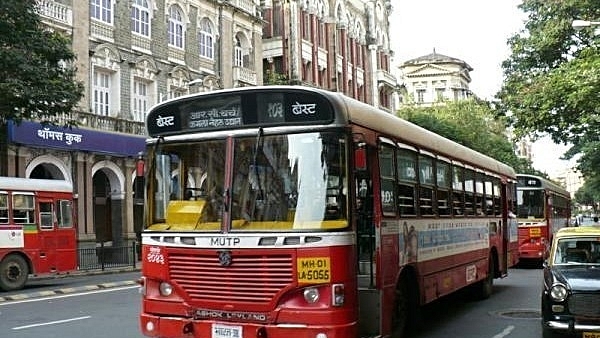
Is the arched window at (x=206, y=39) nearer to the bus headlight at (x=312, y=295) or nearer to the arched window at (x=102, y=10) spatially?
the arched window at (x=102, y=10)

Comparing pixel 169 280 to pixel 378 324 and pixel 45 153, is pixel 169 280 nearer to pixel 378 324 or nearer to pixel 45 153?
pixel 378 324

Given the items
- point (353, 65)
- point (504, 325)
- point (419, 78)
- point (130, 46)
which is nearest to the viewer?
point (504, 325)

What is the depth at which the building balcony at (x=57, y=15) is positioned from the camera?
2722 cm

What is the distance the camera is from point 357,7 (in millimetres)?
57156

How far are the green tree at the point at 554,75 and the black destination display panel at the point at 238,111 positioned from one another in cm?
1350

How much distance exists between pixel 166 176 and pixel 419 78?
8237 centimetres

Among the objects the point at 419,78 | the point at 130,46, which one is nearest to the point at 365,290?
the point at 130,46

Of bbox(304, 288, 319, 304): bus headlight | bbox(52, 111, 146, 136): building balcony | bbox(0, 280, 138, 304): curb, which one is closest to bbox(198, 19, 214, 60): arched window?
bbox(52, 111, 146, 136): building balcony

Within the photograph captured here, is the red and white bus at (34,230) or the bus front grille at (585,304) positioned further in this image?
the red and white bus at (34,230)

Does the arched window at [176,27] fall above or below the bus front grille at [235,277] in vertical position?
above

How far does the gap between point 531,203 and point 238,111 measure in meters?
17.8

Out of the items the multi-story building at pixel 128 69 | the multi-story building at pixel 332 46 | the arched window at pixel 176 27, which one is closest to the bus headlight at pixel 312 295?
the multi-story building at pixel 128 69

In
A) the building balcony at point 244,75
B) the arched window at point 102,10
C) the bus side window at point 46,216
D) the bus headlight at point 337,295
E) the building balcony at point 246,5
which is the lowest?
the bus headlight at point 337,295

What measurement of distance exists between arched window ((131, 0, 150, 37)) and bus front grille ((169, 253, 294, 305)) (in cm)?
2670
